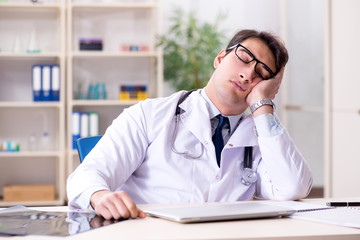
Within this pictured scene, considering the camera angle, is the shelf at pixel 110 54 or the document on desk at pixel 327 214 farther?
the shelf at pixel 110 54

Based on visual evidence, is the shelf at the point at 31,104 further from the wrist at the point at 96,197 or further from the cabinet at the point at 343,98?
the wrist at the point at 96,197

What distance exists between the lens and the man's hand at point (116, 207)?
146cm

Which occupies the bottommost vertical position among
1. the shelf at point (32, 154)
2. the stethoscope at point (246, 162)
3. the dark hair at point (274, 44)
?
the shelf at point (32, 154)

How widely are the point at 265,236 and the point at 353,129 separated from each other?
11.0ft

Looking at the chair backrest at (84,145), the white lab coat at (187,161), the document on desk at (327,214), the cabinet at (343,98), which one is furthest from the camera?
the cabinet at (343,98)

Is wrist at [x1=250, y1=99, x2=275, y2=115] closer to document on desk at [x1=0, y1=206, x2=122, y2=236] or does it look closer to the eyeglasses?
the eyeglasses

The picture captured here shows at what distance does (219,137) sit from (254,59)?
29 cm

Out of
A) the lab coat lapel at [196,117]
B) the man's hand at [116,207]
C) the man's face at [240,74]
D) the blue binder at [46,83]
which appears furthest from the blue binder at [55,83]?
the man's hand at [116,207]

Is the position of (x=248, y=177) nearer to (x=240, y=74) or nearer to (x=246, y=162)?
(x=246, y=162)

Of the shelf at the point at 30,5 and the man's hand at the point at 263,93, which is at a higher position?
the shelf at the point at 30,5

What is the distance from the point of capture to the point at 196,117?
2.05 metres

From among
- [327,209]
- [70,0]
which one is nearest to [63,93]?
[70,0]

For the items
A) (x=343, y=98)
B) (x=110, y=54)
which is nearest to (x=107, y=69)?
(x=110, y=54)

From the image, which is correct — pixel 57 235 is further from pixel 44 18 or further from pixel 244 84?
pixel 44 18
